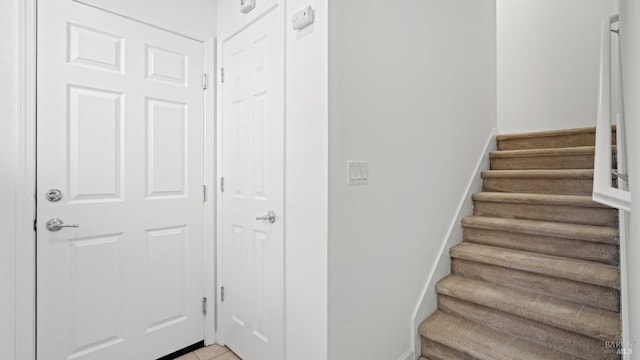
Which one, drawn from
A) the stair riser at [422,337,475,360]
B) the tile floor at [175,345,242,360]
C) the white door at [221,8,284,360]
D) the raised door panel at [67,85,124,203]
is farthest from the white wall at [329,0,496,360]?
the raised door panel at [67,85,124,203]

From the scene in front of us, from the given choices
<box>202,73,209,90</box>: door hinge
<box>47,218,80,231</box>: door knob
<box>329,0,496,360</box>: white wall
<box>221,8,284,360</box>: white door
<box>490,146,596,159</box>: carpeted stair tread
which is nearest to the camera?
<box>329,0,496,360</box>: white wall

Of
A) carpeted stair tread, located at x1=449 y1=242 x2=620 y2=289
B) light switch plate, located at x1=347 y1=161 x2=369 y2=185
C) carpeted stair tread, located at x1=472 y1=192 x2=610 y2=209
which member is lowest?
carpeted stair tread, located at x1=449 y1=242 x2=620 y2=289

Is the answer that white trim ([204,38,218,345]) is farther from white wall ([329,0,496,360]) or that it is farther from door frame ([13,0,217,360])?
white wall ([329,0,496,360])

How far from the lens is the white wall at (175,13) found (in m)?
1.74

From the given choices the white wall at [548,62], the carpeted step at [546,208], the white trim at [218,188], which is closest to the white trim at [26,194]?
the white trim at [218,188]

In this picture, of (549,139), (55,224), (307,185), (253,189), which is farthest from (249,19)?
(549,139)

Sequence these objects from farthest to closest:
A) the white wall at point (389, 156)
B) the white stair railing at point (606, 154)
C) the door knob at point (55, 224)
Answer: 1. the door knob at point (55, 224)
2. the white wall at point (389, 156)
3. the white stair railing at point (606, 154)

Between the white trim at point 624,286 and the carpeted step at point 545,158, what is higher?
the carpeted step at point 545,158

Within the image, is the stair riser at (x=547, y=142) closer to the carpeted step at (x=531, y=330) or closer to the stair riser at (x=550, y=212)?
the stair riser at (x=550, y=212)

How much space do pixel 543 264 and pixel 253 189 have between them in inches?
68.7

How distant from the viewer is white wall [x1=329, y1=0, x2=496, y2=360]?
1386 millimetres

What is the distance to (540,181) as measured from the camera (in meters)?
2.33

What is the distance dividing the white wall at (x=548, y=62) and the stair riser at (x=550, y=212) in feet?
5.42

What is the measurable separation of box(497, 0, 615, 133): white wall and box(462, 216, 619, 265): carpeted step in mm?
1861
